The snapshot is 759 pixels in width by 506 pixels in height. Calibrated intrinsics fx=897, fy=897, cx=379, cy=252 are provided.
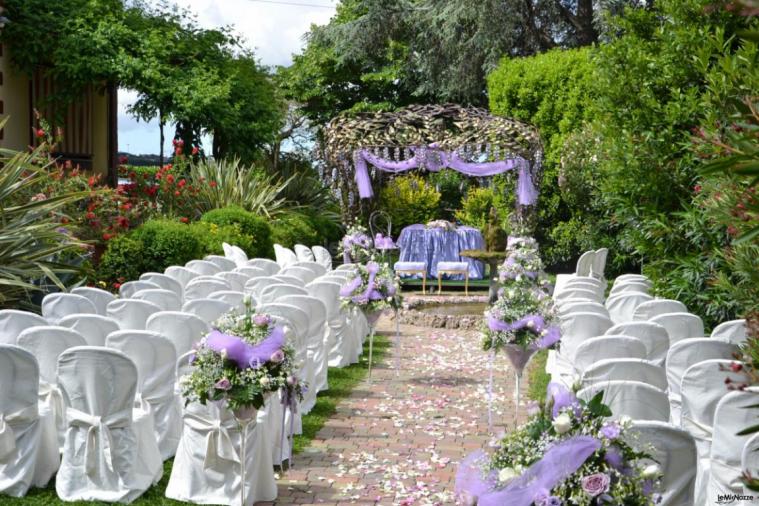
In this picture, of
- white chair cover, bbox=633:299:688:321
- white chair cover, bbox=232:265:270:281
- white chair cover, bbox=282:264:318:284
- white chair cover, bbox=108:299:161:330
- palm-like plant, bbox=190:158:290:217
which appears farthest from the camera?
palm-like plant, bbox=190:158:290:217

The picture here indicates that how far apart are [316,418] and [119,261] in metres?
5.05

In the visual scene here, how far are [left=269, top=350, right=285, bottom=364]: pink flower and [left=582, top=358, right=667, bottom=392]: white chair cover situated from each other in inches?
64.9

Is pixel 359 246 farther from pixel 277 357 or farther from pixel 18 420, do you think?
pixel 277 357

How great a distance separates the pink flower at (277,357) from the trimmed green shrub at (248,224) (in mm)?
10467

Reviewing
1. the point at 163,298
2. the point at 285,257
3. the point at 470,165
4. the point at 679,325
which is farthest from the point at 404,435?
the point at 470,165

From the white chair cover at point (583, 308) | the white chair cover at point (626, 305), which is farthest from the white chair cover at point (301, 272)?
the white chair cover at point (583, 308)

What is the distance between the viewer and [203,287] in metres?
8.58

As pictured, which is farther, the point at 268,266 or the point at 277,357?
the point at 268,266

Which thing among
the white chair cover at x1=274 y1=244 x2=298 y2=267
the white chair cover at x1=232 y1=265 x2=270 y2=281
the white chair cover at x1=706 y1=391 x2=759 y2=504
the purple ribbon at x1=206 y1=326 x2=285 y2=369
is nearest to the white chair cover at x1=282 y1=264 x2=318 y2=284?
the white chair cover at x1=232 y1=265 x2=270 y2=281

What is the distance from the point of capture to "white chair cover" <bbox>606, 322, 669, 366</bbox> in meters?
6.28

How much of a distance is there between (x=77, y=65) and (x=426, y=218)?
10.9 metres

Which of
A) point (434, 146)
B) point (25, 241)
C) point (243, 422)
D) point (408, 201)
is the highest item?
point (434, 146)

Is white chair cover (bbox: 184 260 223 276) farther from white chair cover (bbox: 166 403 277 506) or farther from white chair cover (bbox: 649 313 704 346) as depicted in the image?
white chair cover (bbox: 649 313 704 346)

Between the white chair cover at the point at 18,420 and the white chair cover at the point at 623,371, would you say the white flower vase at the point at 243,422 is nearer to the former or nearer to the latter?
the white chair cover at the point at 18,420
